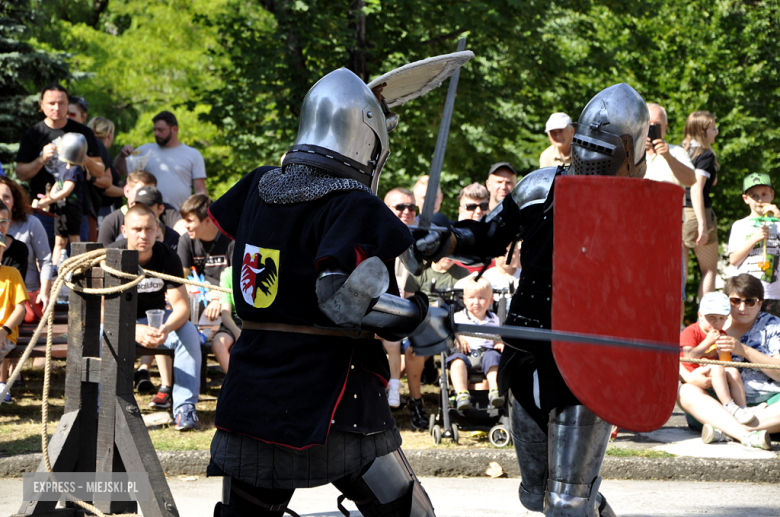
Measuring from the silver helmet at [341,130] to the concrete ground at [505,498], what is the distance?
2.19 meters

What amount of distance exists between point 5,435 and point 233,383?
341 centimetres

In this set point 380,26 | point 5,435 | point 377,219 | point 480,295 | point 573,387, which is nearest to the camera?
point 377,219

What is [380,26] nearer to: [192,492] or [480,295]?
[480,295]

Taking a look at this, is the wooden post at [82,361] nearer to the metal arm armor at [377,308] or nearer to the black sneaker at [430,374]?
the metal arm armor at [377,308]

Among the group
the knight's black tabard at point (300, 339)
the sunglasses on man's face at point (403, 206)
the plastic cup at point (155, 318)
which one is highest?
the sunglasses on man's face at point (403, 206)

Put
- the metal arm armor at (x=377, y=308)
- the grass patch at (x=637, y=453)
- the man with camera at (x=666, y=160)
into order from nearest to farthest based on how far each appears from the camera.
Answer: the metal arm armor at (x=377, y=308) < the grass patch at (x=637, y=453) < the man with camera at (x=666, y=160)

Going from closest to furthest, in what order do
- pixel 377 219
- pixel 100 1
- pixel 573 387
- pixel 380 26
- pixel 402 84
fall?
pixel 377 219 < pixel 573 387 < pixel 402 84 < pixel 380 26 < pixel 100 1

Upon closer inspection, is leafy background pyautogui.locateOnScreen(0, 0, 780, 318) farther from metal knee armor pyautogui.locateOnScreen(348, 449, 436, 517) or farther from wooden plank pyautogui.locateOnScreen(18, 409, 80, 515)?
metal knee armor pyautogui.locateOnScreen(348, 449, 436, 517)

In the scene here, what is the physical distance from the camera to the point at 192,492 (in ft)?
15.0

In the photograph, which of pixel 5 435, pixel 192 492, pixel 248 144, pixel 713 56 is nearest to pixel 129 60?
pixel 248 144

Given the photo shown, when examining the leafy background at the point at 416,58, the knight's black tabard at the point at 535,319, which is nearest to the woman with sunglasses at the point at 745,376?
the knight's black tabard at the point at 535,319

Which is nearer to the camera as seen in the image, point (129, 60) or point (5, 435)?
point (5, 435)

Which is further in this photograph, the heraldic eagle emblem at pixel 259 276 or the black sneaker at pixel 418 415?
the black sneaker at pixel 418 415

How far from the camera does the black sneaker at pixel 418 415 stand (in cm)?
601
